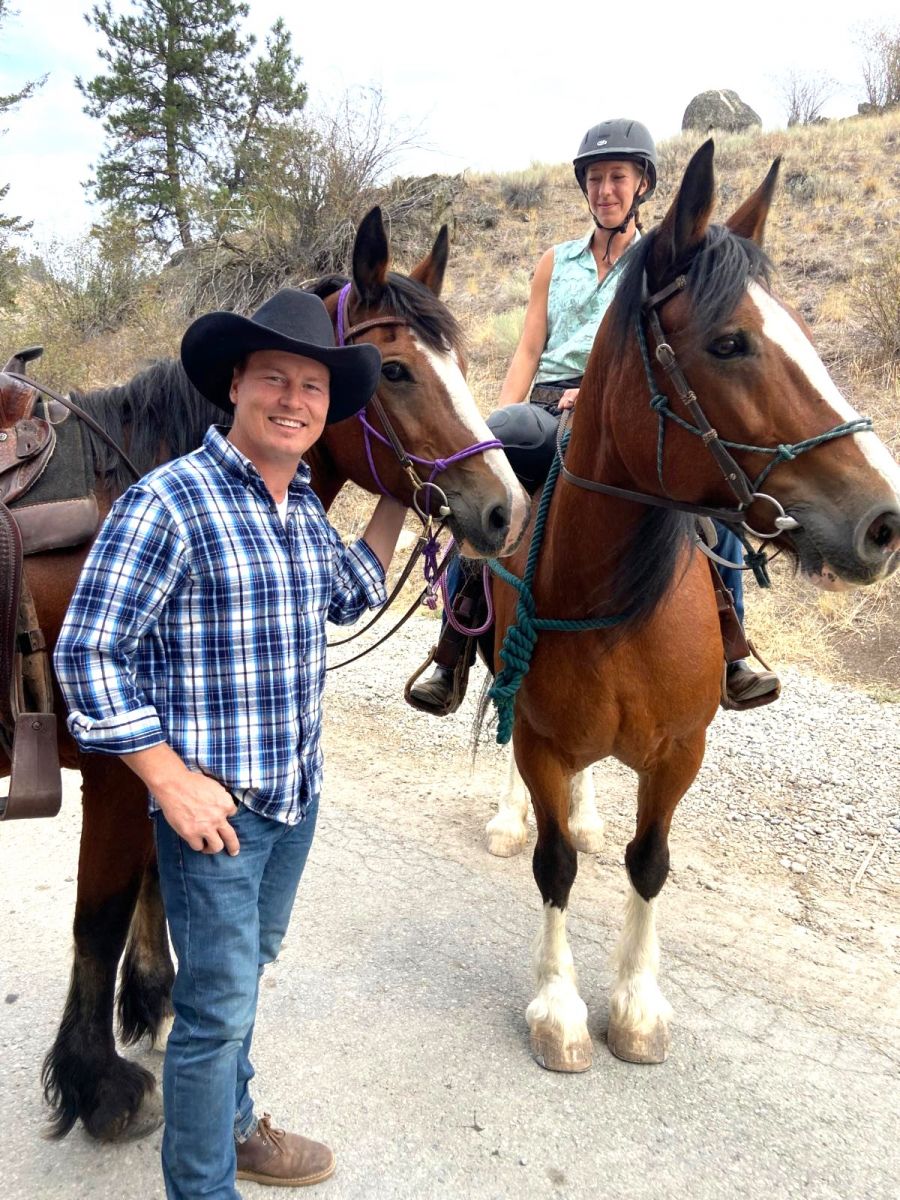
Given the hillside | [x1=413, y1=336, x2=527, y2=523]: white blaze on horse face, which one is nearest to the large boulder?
the hillside

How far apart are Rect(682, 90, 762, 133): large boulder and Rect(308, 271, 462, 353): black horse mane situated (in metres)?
25.1

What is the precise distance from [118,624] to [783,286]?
→ 1222 cm

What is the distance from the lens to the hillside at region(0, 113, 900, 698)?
19.4 ft

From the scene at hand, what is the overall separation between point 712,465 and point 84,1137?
2.51m

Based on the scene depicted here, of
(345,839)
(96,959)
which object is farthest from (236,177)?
(96,959)

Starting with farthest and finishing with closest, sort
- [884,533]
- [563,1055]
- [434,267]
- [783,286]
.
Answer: [783,286], [563,1055], [434,267], [884,533]

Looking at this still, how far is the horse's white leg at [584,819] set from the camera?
380 centimetres

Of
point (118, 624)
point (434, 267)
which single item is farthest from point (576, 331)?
point (118, 624)

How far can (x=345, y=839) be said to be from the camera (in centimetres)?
386

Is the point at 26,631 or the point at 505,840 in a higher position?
the point at 26,631

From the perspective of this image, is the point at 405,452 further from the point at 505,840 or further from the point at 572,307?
the point at 505,840

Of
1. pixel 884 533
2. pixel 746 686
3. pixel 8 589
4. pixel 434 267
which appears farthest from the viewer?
pixel 746 686

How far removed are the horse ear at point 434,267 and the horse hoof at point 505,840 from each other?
249cm

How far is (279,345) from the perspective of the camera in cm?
162
